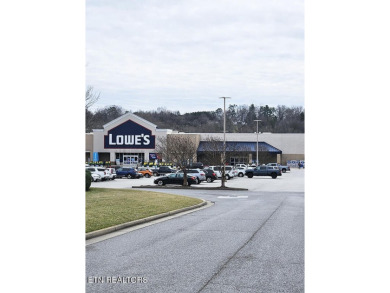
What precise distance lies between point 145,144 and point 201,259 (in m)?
70.0

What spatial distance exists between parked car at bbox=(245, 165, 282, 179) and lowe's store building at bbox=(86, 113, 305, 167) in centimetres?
1857

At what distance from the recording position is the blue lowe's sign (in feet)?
257

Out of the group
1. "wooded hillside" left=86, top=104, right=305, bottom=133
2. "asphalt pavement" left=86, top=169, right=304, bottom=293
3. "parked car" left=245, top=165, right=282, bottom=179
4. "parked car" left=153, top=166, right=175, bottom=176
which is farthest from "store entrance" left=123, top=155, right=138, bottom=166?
"asphalt pavement" left=86, top=169, right=304, bottom=293

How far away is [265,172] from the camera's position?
184 feet

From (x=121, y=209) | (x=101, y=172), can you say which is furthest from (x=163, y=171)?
(x=121, y=209)

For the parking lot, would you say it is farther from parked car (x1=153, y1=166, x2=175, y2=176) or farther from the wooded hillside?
the wooded hillside

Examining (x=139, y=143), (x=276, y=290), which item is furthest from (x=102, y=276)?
(x=139, y=143)

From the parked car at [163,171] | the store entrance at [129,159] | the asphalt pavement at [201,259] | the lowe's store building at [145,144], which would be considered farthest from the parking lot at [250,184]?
the store entrance at [129,159]

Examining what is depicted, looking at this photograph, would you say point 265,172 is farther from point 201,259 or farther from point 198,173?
point 201,259
